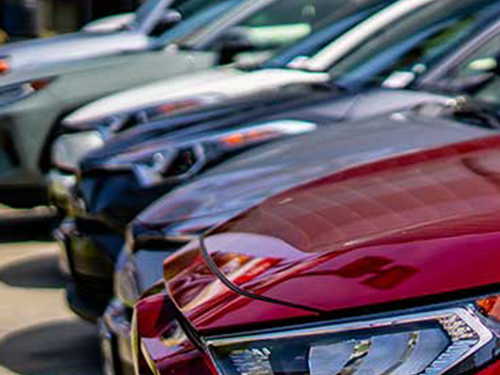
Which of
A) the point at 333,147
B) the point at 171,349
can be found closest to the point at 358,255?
the point at 171,349

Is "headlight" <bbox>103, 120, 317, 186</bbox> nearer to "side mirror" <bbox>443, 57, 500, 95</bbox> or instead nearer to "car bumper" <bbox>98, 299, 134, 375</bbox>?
"side mirror" <bbox>443, 57, 500, 95</bbox>

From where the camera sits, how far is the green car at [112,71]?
7891 mm

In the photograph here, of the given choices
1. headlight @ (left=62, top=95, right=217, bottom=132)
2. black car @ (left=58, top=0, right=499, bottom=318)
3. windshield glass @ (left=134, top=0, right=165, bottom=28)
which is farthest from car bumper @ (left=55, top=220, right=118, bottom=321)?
windshield glass @ (left=134, top=0, right=165, bottom=28)

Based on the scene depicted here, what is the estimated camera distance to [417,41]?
6117mm

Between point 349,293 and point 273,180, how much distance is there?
1.88 meters

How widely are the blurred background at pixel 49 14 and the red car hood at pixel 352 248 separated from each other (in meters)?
11.5

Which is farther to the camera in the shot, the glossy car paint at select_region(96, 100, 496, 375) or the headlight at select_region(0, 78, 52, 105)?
the headlight at select_region(0, 78, 52, 105)

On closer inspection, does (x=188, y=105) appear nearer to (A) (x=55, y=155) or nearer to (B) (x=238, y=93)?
(B) (x=238, y=93)

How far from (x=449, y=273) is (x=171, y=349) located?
664 millimetres

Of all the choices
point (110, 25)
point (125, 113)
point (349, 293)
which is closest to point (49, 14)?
point (110, 25)

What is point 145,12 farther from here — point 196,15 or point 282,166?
point 282,166

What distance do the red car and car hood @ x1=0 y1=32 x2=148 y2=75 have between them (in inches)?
226

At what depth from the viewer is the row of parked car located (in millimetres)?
2641

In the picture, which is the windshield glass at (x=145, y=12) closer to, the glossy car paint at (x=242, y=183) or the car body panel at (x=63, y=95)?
the car body panel at (x=63, y=95)
